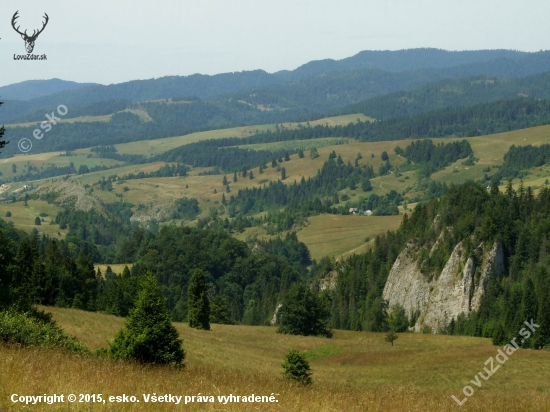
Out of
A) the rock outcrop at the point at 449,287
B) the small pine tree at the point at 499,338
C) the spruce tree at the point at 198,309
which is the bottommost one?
the rock outcrop at the point at 449,287

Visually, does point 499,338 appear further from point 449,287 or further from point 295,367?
point 449,287

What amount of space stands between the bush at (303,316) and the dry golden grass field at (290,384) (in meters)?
3.97

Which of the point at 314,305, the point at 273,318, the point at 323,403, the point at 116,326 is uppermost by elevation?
the point at 323,403

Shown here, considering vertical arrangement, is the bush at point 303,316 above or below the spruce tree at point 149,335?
below

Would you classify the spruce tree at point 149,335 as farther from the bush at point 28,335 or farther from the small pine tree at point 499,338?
the small pine tree at point 499,338

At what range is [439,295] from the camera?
4532 inches

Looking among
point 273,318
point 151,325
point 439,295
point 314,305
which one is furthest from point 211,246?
point 151,325

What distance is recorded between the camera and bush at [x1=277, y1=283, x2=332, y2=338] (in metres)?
83.1

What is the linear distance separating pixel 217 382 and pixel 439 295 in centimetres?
10164

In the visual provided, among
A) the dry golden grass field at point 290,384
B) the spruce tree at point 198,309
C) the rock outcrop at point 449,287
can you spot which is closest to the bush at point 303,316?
the dry golden grass field at point 290,384

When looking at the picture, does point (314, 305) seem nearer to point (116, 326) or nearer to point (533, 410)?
point (116, 326)

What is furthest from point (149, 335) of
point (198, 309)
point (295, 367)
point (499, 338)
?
point (499, 338)

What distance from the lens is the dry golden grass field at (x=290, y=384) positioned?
604 inches

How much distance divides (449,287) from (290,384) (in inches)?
3931
